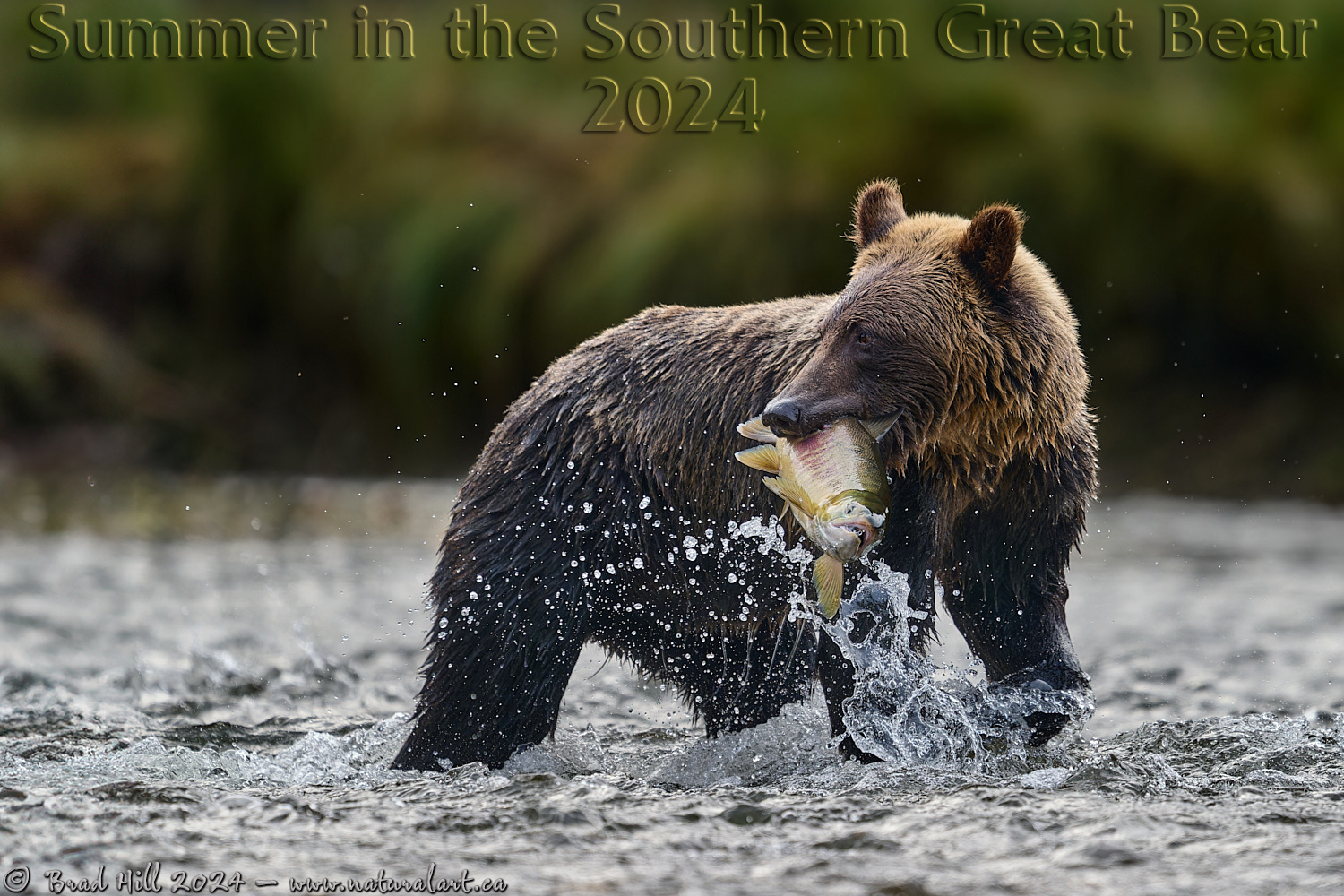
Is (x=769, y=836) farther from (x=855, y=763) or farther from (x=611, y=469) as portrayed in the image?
(x=611, y=469)

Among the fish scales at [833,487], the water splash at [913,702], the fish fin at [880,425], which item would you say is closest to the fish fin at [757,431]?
the fish scales at [833,487]

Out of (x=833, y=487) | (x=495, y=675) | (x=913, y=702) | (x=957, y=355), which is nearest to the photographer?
(x=833, y=487)

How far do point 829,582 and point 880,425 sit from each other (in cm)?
51

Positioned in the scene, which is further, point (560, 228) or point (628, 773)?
point (560, 228)

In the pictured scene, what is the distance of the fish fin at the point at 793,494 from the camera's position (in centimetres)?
445

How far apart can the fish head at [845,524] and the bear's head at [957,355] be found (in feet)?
1.09

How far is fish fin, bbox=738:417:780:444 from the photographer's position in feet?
15.2

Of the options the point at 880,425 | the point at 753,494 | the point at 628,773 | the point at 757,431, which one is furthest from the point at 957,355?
the point at 628,773

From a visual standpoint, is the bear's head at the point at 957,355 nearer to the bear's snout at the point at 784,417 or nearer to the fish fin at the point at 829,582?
the bear's snout at the point at 784,417

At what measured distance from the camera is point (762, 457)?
4.63m

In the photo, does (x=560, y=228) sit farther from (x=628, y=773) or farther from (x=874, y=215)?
(x=628, y=773)

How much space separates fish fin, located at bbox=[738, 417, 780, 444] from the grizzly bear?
188 millimetres

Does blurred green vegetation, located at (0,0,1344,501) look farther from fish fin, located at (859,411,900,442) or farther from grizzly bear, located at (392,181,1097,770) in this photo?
fish fin, located at (859,411,900,442)

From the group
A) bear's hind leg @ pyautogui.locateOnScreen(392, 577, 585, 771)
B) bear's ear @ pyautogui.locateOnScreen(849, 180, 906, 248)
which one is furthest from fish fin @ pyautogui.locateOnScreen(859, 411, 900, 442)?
bear's hind leg @ pyautogui.locateOnScreen(392, 577, 585, 771)
